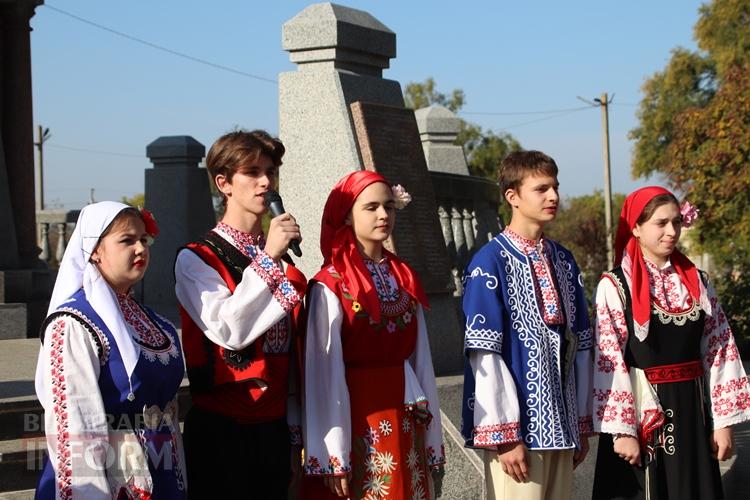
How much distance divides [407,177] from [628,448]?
328cm

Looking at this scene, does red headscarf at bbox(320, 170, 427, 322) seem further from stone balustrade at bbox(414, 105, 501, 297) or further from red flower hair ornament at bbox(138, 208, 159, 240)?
stone balustrade at bbox(414, 105, 501, 297)

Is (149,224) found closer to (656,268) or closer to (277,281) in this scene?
(277,281)

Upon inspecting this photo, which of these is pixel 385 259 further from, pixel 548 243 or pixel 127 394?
pixel 127 394

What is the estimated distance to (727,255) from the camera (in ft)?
87.7

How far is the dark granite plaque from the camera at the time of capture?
7559mm

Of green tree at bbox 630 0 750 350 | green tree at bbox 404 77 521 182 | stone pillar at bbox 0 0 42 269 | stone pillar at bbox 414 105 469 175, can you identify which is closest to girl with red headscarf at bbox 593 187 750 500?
stone pillar at bbox 0 0 42 269

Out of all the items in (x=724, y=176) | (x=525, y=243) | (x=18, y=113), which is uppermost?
(x=724, y=176)

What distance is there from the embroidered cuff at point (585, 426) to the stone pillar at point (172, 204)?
27.3 feet

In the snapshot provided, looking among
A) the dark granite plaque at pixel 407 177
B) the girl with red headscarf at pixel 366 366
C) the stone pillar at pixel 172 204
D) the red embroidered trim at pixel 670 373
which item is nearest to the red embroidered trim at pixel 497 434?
the girl with red headscarf at pixel 366 366

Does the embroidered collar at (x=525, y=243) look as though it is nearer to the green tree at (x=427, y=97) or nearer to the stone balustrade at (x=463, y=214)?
the stone balustrade at (x=463, y=214)

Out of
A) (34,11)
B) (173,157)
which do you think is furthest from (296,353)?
(173,157)

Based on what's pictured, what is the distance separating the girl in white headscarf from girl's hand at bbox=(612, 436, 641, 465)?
2065 mm

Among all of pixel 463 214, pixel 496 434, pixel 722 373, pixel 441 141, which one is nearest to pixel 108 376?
pixel 496 434

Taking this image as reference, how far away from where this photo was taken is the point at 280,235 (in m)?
4.31
